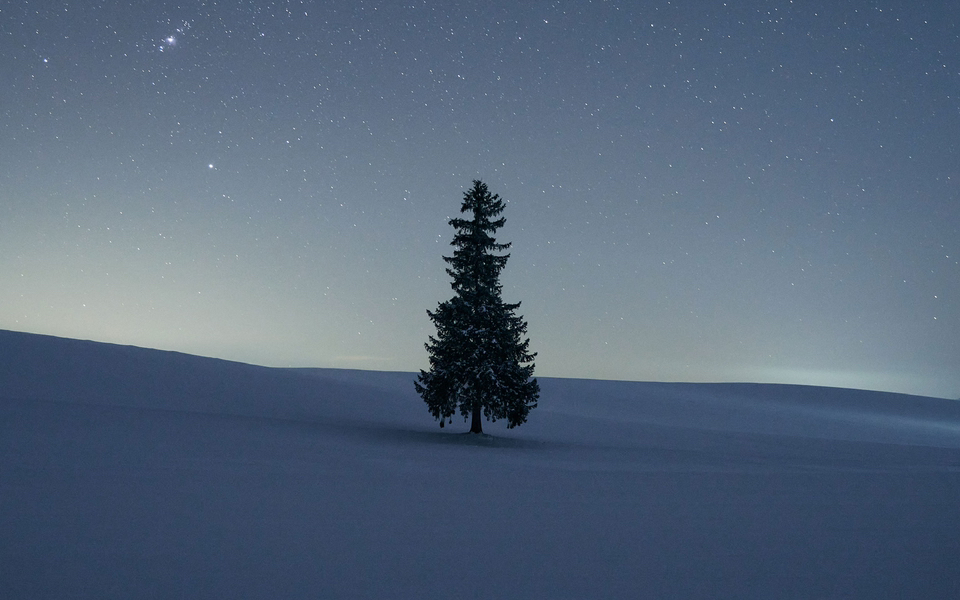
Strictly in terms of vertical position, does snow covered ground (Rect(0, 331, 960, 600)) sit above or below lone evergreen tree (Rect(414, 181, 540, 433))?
below

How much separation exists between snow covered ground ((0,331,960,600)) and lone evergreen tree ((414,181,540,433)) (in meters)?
1.57

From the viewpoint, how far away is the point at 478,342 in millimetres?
23016

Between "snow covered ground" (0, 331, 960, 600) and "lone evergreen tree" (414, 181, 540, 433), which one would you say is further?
"lone evergreen tree" (414, 181, 540, 433)

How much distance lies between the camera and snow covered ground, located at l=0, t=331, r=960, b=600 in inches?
255

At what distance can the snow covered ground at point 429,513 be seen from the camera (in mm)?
6480

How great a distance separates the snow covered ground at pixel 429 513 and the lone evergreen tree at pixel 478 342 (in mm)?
1569

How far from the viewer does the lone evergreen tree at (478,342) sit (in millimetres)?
22516

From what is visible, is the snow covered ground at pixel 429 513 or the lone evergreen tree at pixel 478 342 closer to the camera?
the snow covered ground at pixel 429 513

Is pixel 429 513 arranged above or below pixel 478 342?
below

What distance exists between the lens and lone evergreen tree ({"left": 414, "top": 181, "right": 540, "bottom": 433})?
886 inches

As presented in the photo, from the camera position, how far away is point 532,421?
32.2 metres

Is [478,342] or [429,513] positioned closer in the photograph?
[429,513]

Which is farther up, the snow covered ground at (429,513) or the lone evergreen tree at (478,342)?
the lone evergreen tree at (478,342)

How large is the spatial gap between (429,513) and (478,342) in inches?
536
